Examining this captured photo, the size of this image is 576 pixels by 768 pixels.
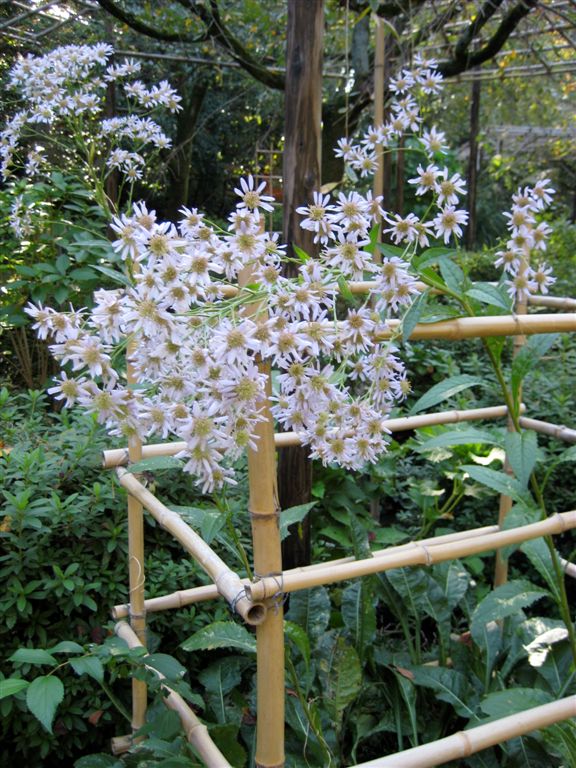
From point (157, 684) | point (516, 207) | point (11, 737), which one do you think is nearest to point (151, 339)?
point (516, 207)

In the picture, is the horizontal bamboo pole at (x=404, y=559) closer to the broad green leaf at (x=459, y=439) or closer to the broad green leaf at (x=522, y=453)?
the broad green leaf at (x=522, y=453)

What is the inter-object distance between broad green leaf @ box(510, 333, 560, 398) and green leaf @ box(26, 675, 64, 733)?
38.8 inches

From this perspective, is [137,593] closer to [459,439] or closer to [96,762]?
[96,762]

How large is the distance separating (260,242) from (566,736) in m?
1.17

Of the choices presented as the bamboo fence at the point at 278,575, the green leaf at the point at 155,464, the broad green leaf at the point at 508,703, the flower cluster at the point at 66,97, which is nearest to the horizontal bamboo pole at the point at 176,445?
the green leaf at the point at 155,464

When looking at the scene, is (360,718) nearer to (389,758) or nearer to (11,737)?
(389,758)

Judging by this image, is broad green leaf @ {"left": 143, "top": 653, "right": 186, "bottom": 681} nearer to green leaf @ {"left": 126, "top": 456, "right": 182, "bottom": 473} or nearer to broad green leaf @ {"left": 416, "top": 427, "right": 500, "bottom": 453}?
green leaf @ {"left": 126, "top": 456, "right": 182, "bottom": 473}

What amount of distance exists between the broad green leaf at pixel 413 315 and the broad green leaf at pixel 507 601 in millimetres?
823

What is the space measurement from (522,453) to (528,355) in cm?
21

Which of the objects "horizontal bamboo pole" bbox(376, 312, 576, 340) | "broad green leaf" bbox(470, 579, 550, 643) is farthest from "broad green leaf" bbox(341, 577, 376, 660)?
"horizontal bamboo pole" bbox(376, 312, 576, 340)

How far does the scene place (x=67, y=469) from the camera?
1.93 meters

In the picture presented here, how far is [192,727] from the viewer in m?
1.35

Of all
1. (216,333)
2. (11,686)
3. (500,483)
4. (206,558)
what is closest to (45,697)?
(11,686)

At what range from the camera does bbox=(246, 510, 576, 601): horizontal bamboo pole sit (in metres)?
1.01
